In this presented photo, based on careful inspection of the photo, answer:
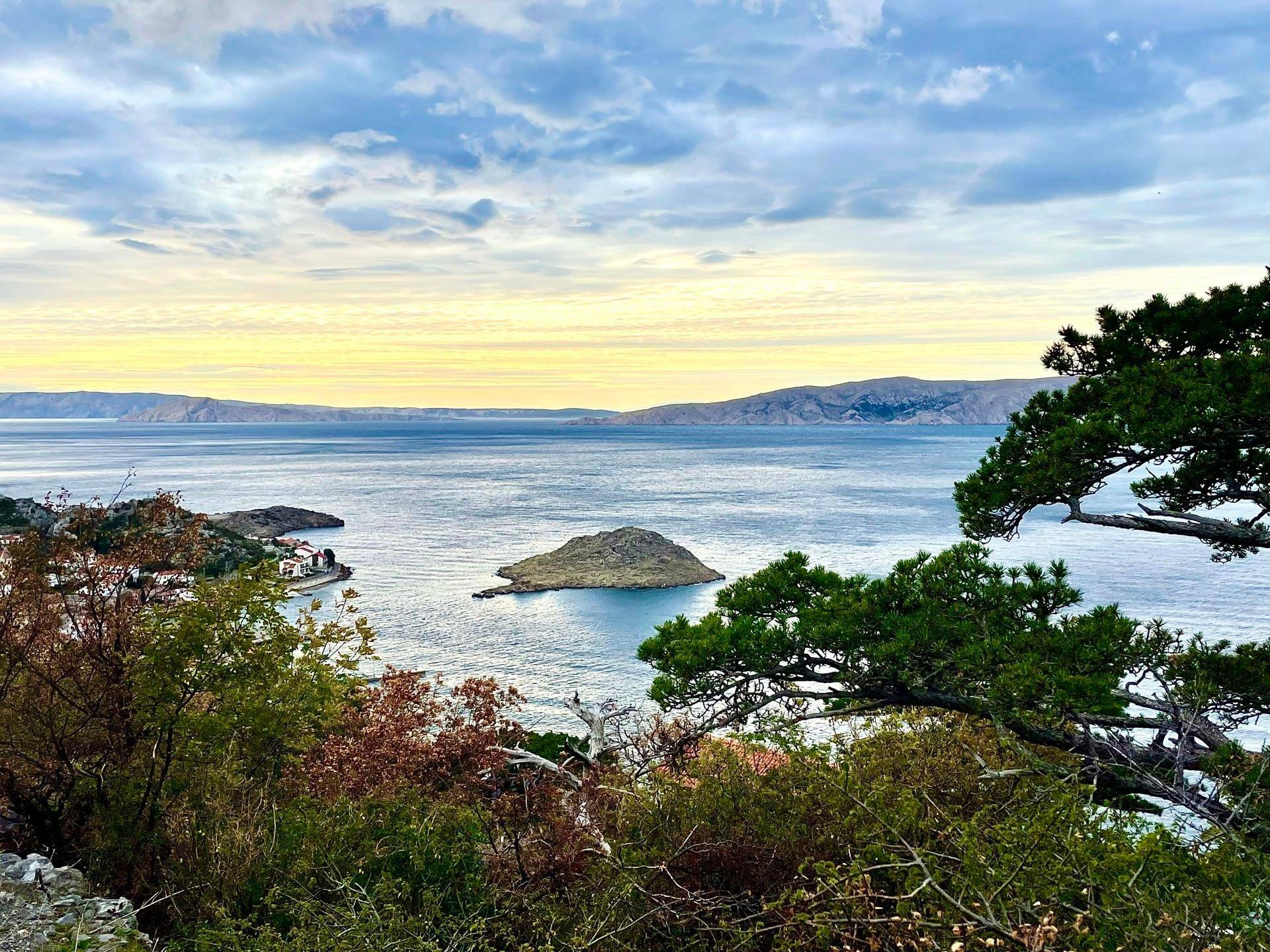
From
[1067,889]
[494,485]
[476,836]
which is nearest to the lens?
[1067,889]

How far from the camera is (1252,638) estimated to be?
36062 mm

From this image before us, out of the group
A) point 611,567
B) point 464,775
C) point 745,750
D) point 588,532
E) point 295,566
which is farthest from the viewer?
point 588,532

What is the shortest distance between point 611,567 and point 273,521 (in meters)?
39.4

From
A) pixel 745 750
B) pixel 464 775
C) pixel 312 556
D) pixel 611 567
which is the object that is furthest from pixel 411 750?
pixel 312 556

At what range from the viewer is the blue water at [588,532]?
43.2 meters

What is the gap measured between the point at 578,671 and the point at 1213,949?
36457 millimetres

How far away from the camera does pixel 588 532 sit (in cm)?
8069

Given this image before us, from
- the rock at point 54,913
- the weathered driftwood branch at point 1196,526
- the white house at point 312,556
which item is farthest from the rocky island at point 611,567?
the weathered driftwood branch at point 1196,526

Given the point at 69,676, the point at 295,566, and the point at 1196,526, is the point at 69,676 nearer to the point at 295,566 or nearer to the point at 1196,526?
the point at 1196,526

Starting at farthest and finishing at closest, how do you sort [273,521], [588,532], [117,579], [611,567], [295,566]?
[273,521] → [588,532] → [611,567] → [295,566] → [117,579]

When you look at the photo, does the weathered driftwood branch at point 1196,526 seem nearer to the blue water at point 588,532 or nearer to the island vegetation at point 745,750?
the island vegetation at point 745,750

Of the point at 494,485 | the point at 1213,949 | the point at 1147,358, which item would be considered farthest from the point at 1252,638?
the point at 494,485

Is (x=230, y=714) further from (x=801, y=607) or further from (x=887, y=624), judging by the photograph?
(x=887, y=624)

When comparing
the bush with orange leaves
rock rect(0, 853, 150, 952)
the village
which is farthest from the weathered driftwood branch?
rock rect(0, 853, 150, 952)
